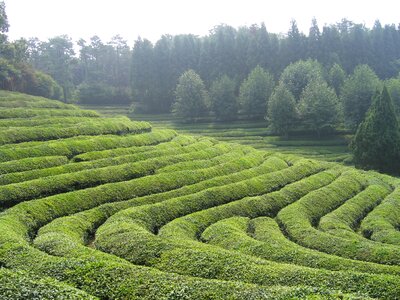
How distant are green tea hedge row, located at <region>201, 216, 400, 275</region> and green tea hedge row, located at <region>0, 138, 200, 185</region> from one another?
47.6ft

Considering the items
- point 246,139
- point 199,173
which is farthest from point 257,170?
point 246,139

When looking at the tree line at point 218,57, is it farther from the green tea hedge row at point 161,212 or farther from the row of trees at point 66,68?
the green tea hedge row at point 161,212

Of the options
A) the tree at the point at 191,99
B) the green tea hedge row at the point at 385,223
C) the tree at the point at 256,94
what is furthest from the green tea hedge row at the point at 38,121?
the tree at the point at 256,94

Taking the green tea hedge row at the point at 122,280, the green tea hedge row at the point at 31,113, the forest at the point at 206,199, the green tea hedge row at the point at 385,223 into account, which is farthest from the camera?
the green tea hedge row at the point at 31,113

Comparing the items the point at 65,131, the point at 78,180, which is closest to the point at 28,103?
the point at 65,131

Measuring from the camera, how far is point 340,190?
4200 centimetres

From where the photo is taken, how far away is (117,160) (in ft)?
139

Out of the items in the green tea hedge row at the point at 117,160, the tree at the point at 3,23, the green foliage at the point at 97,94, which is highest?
the tree at the point at 3,23

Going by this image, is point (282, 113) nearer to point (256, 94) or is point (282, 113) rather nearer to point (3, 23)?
point (256, 94)

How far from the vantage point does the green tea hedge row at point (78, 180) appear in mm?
31469

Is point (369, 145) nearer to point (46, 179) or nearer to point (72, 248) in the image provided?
point (46, 179)

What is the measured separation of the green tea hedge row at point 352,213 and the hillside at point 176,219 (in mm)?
154

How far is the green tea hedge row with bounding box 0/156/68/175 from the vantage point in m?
35.7

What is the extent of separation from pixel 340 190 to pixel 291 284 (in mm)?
25011
